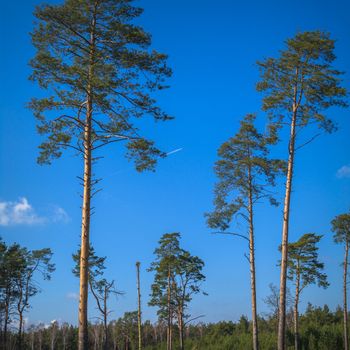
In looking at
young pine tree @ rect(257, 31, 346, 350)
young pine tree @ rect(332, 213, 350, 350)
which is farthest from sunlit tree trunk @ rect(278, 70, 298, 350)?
young pine tree @ rect(332, 213, 350, 350)

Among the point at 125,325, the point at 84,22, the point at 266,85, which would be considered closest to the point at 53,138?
the point at 84,22

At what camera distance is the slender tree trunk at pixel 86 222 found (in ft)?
34.1

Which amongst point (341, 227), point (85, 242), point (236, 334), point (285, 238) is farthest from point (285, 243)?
point (236, 334)

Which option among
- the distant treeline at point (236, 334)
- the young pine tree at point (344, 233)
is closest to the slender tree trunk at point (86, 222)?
the distant treeline at point (236, 334)

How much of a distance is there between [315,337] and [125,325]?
1273 inches

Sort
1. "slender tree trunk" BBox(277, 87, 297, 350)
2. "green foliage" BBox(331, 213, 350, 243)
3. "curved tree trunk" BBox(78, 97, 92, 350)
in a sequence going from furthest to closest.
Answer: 1. "green foliage" BBox(331, 213, 350, 243)
2. "slender tree trunk" BBox(277, 87, 297, 350)
3. "curved tree trunk" BBox(78, 97, 92, 350)

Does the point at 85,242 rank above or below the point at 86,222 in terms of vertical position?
below

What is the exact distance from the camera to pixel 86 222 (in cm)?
1109

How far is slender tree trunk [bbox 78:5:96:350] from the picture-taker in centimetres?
1038

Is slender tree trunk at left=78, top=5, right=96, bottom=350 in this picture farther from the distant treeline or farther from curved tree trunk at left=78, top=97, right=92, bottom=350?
the distant treeline

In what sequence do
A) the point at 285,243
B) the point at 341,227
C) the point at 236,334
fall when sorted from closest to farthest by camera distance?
the point at 285,243
the point at 341,227
the point at 236,334

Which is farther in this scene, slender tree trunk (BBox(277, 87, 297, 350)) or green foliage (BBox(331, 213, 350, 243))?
green foliage (BBox(331, 213, 350, 243))

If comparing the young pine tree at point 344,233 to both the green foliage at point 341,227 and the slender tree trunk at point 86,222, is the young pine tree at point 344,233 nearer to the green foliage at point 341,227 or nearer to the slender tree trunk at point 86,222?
the green foliage at point 341,227

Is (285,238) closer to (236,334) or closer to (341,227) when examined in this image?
(341,227)
